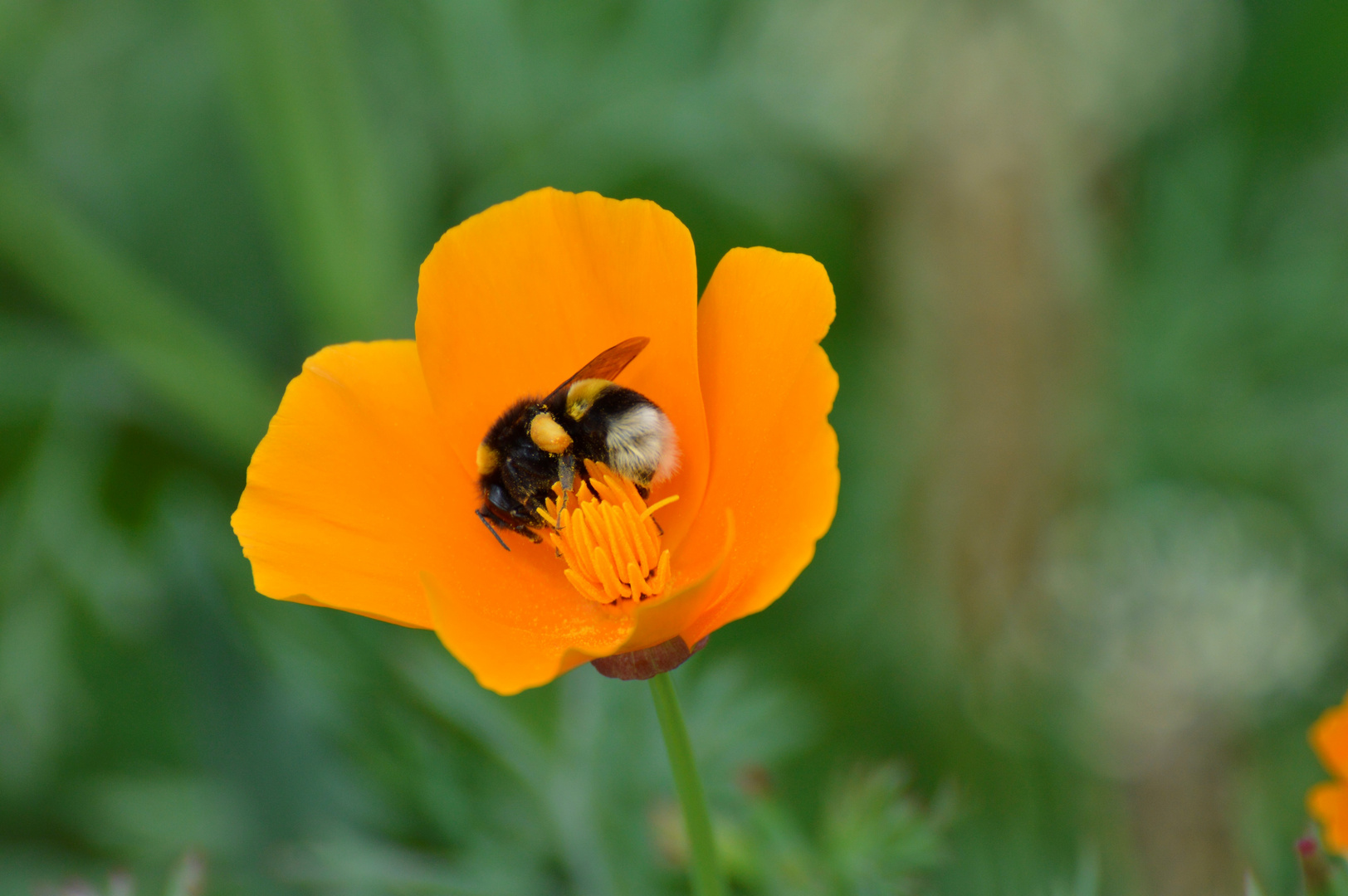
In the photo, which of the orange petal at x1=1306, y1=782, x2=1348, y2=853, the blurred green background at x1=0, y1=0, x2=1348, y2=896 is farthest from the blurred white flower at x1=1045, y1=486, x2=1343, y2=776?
the orange petal at x1=1306, y1=782, x2=1348, y2=853

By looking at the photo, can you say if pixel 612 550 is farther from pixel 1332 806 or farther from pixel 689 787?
pixel 1332 806

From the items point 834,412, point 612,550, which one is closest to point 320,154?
point 834,412

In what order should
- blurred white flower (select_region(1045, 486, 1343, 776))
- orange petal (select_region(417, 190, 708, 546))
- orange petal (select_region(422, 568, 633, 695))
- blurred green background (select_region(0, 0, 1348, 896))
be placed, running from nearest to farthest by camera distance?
orange petal (select_region(422, 568, 633, 695)) < orange petal (select_region(417, 190, 708, 546)) < blurred green background (select_region(0, 0, 1348, 896)) < blurred white flower (select_region(1045, 486, 1343, 776))

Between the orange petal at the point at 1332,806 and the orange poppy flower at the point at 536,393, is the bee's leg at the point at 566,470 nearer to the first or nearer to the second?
the orange poppy flower at the point at 536,393

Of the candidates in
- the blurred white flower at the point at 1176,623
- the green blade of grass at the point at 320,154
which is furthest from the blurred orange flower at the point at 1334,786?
the green blade of grass at the point at 320,154

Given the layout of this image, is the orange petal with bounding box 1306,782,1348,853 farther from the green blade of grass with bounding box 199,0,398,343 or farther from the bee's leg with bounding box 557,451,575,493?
the green blade of grass with bounding box 199,0,398,343

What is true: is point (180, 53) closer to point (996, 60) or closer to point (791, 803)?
point (996, 60)
